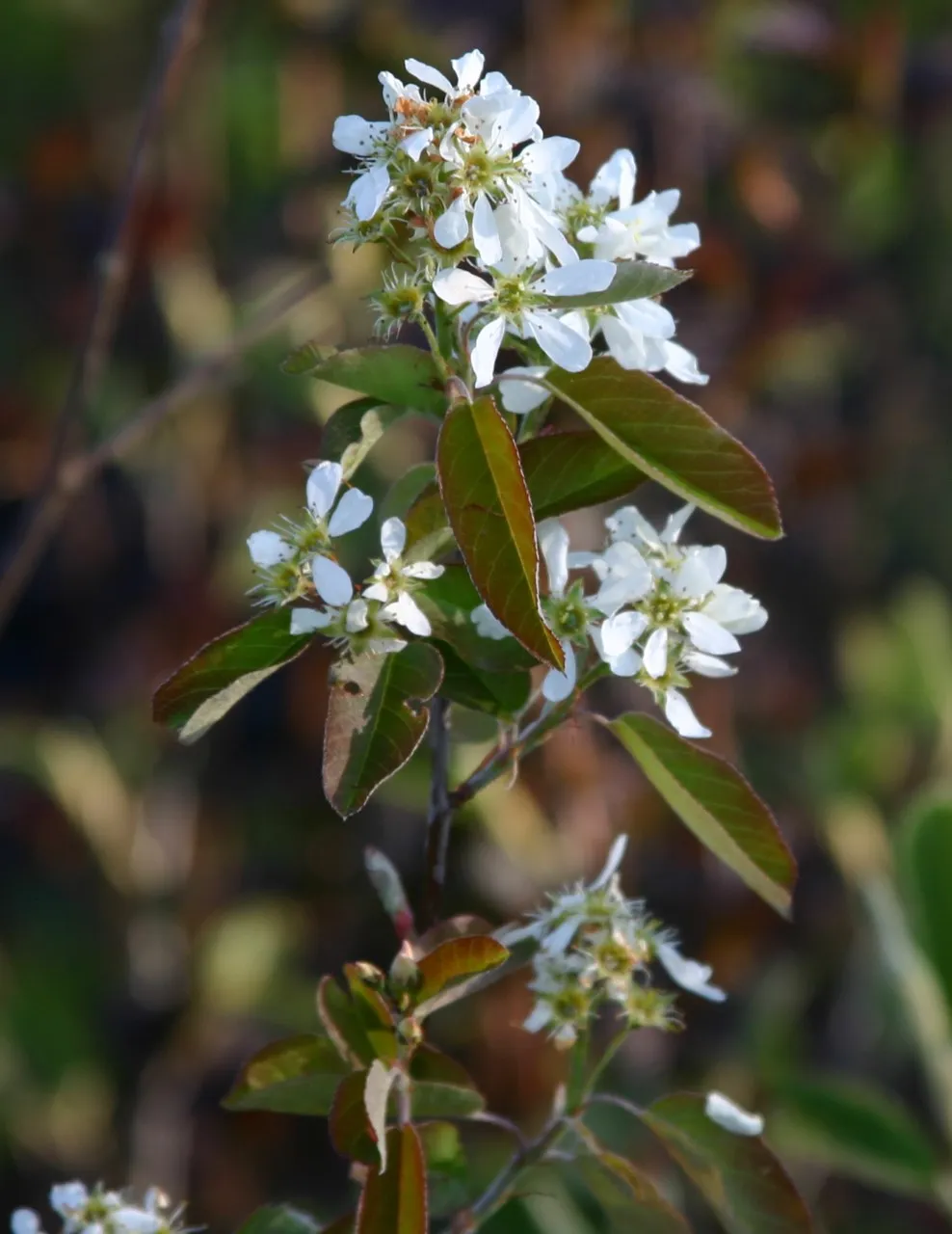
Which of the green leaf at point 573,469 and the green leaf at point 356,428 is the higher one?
the green leaf at point 356,428

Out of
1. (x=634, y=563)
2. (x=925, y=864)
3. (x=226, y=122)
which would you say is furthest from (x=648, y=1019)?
(x=226, y=122)

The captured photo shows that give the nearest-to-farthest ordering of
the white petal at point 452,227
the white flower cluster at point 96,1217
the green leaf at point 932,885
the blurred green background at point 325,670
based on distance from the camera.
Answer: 1. the white petal at point 452,227
2. the white flower cluster at point 96,1217
3. the green leaf at point 932,885
4. the blurred green background at point 325,670

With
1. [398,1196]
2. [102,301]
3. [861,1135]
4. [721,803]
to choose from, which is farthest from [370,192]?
[861,1135]

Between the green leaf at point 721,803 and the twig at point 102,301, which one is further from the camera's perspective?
the twig at point 102,301

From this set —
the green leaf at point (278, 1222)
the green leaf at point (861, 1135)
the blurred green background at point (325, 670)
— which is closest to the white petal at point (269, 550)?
the green leaf at point (278, 1222)

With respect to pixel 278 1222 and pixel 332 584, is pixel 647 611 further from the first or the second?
pixel 278 1222

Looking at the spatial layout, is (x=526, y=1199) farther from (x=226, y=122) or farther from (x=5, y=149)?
(x=5, y=149)

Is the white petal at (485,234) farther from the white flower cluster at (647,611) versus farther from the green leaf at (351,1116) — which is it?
the green leaf at (351,1116)
